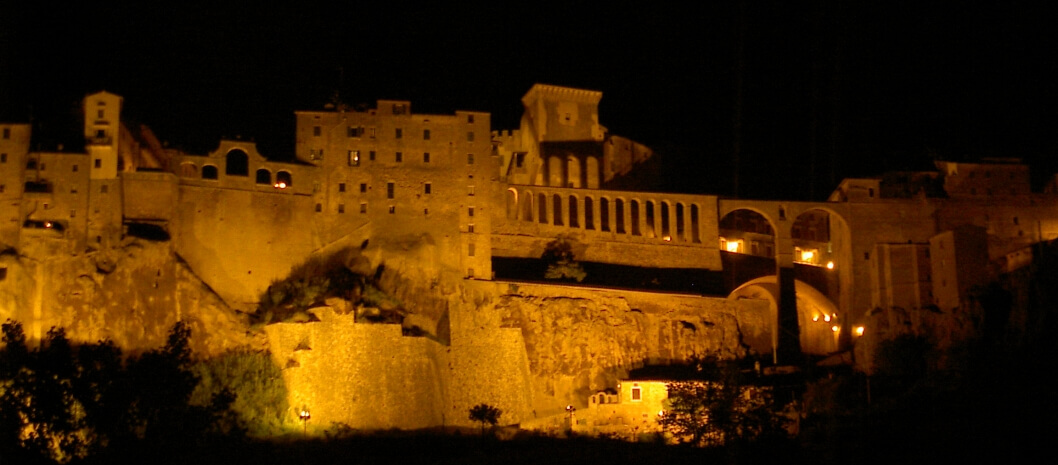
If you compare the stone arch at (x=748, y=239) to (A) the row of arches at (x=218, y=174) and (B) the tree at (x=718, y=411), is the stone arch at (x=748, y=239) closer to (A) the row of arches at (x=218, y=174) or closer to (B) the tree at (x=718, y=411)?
(B) the tree at (x=718, y=411)

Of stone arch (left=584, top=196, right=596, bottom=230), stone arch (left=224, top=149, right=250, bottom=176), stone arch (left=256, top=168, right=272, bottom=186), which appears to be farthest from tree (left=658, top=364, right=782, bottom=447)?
stone arch (left=224, top=149, right=250, bottom=176)

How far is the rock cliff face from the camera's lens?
2393 inches

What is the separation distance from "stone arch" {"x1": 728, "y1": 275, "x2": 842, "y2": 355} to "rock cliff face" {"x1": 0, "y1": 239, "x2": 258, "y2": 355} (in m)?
27.4

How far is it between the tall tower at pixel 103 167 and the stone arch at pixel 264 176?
7280 mm

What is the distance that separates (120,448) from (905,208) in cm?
4595

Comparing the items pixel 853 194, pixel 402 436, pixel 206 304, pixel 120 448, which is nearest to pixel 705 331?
pixel 853 194

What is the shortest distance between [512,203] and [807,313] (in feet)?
61.1

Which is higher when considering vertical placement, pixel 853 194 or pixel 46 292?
pixel 853 194

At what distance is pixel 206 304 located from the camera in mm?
62938

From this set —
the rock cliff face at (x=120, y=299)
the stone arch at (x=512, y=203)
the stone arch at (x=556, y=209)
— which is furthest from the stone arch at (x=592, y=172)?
the rock cliff face at (x=120, y=299)

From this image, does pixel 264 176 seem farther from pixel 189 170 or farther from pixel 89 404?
pixel 89 404

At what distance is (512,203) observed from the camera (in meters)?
72.0

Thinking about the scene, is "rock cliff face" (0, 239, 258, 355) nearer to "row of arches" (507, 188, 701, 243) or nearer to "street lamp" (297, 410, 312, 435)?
"street lamp" (297, 410, 312, 435)

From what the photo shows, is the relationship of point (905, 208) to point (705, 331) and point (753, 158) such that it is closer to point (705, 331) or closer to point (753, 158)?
point (705, 331)
